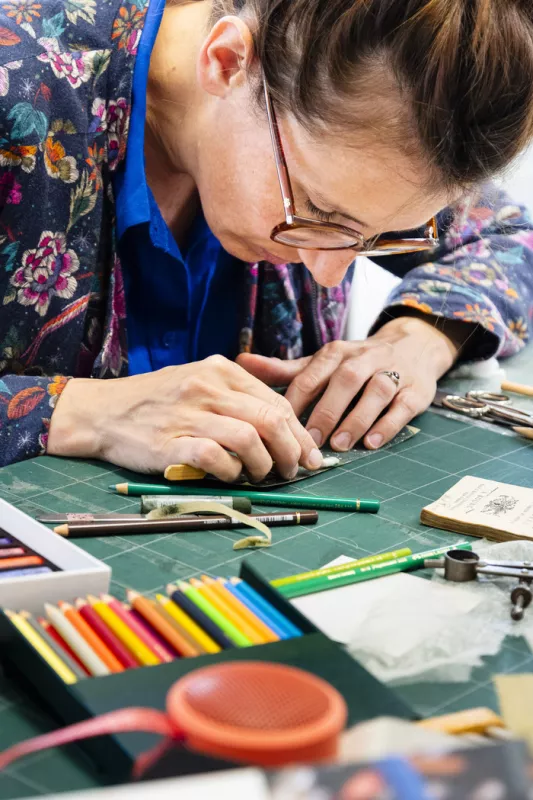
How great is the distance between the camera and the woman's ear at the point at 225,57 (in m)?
1.11

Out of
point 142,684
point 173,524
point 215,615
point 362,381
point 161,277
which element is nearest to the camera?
point 142,684

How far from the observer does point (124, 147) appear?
52.7 inches

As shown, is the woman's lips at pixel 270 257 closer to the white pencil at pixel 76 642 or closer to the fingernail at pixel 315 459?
the fingernail at pixel 315 459

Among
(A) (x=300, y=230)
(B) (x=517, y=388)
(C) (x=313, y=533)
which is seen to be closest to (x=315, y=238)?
(A) (x=300, y=230)

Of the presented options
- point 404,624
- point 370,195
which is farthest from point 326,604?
point 370,195

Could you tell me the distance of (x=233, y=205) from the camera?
1.27 meters

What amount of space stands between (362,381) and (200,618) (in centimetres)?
71

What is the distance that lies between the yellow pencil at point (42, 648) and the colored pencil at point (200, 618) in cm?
11

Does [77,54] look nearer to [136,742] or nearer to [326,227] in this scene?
[326,227]

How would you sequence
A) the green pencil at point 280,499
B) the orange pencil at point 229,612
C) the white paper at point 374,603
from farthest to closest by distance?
the green pencil at point 280,499 < the white paper at point 374,603 < the orange pencil at point 229,612

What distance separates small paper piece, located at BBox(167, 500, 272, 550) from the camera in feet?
3.14

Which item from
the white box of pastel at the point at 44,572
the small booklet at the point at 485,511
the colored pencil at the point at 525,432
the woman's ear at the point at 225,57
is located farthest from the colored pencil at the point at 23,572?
the colored pencil at the point at 525,432

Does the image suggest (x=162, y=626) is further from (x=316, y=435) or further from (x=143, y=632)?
(x=316, y=435)

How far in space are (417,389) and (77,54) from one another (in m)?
0.67
